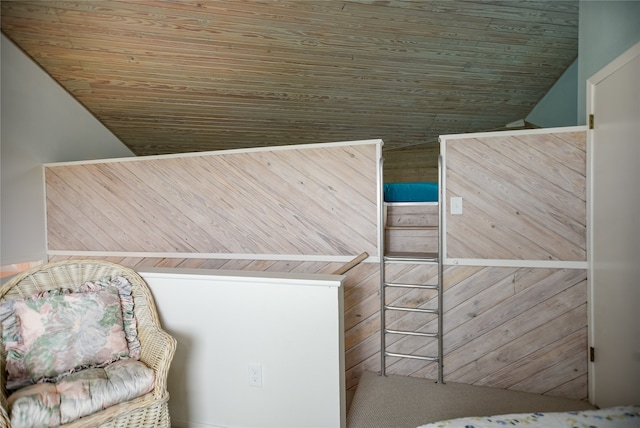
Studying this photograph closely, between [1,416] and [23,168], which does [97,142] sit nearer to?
[23,168]

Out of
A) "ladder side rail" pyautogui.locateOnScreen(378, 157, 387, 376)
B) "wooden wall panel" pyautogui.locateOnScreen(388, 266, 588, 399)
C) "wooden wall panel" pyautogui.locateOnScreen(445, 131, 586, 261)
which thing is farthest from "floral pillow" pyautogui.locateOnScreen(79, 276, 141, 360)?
"wooden wall panel" pyautogui.locateOnScreen(445, 131, 586, 261)

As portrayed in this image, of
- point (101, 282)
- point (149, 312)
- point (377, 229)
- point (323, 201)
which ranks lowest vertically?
point (149, 312)

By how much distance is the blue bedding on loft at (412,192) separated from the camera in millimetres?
2631

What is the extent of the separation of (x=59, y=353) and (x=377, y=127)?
3725 millimetres

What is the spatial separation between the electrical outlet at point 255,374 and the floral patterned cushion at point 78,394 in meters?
0.47

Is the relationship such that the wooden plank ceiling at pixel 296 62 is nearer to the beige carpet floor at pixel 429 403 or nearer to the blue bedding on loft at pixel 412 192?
the blue bedding on loft at pixel 412 192

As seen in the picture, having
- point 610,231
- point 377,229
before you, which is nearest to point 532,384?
point 610,231

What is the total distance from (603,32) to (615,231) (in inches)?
48.5

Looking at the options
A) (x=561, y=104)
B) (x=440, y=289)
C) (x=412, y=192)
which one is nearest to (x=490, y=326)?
(x=440, y=289)

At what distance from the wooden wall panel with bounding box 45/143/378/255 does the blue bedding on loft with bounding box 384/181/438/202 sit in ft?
1.01

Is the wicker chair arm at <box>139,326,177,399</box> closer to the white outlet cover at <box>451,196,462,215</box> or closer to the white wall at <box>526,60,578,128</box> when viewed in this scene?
the white outlet cover at <box>451,196,462,215</box>

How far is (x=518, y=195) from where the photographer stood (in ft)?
7.31

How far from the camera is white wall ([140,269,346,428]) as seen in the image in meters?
1.66

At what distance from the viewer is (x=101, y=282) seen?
5.77ft
